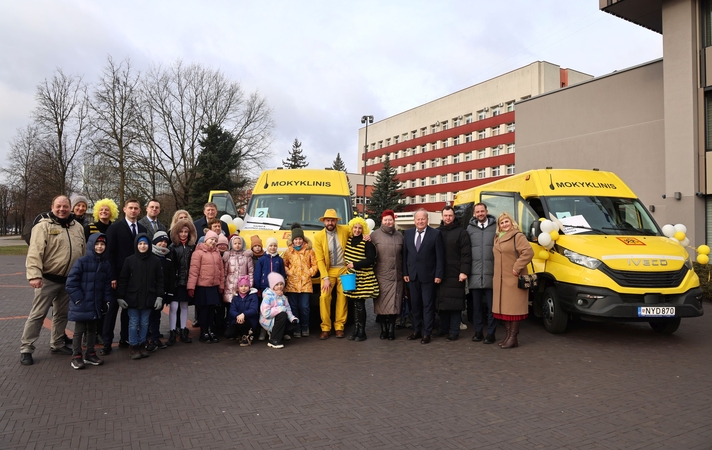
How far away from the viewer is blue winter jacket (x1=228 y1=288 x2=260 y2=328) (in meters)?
7.04

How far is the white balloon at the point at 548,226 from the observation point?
7473 millimetres

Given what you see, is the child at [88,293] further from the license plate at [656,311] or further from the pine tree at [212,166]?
the pine tree at [212,166]

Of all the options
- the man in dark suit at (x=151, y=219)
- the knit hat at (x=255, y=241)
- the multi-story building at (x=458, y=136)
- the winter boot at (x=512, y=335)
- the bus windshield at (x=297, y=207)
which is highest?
the multi-story building at (x=458, y=136)

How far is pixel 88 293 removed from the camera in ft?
19.1

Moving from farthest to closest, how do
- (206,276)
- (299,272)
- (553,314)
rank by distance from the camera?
(553,314)
(299,272)
(206,276)

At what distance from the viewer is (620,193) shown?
837 centimetres

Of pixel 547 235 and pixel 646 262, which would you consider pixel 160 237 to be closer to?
pixel 547 235

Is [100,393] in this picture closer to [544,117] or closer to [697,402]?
[697,402]

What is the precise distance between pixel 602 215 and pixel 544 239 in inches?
52.0

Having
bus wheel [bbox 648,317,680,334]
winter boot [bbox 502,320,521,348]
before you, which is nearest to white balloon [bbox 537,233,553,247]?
winter boot [bbox 502,320,521,348]

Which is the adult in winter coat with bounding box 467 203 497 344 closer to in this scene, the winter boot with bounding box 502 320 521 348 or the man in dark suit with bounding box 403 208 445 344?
the winter boot with bounding box 502 320 521 348

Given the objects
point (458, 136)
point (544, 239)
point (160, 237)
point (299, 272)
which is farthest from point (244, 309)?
point (458, 136)

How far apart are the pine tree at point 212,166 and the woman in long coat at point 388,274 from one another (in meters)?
31.0

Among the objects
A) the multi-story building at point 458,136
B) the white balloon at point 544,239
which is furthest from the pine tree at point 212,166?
the white balloon at point 544,239
